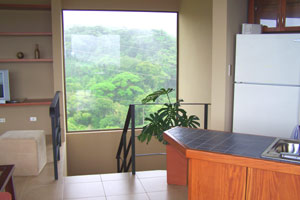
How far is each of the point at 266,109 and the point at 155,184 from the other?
1521 mm

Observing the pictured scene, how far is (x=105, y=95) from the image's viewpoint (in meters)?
5.97

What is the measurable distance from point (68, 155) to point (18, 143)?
2.40 meters

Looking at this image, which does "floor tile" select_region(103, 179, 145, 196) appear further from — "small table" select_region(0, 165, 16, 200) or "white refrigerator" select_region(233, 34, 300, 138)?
"white refrigerator" select_region(233, 34, 300, 138)

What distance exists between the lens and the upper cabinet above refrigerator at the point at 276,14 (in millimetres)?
3488

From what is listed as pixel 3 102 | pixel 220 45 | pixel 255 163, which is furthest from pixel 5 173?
pixel 3 102

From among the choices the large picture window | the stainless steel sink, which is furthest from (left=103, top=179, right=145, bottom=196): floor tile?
the large picture window

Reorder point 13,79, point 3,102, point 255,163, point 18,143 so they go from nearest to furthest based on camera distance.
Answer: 1. point 255,163
2. point 18,143
3. point 3,102
4. point 13,79

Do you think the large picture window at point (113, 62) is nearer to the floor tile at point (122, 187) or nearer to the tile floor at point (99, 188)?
the tile floor at point (99, 188)

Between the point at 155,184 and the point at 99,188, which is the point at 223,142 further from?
the point at 99,188

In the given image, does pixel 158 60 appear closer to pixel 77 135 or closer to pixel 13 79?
pixel 77 135

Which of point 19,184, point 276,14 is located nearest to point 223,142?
point 276,14

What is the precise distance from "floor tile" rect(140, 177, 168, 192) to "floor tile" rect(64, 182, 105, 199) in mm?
486

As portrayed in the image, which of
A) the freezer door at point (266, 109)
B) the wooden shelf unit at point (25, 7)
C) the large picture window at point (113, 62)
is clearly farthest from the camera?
the large picture window at point (113, 62)

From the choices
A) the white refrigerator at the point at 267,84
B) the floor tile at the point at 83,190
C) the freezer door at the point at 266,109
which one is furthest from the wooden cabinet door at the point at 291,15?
the floor tile at the point at 83,190
